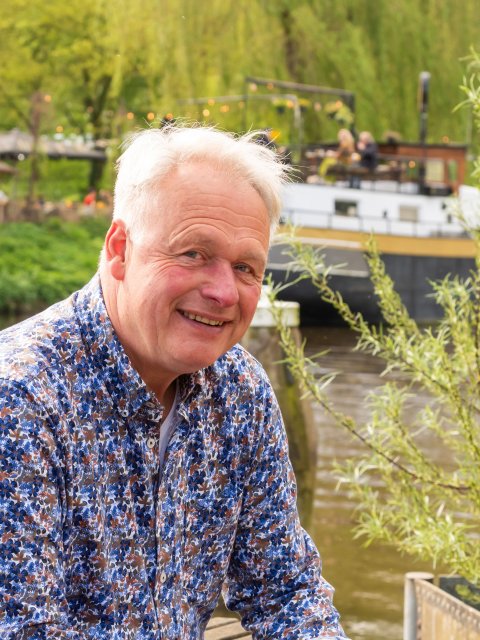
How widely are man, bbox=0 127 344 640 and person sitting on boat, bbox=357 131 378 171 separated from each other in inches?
713

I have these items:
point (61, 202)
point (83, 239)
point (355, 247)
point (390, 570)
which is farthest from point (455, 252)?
point (390, 570)

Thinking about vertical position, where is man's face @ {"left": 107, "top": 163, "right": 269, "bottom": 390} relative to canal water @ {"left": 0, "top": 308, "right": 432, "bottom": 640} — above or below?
above

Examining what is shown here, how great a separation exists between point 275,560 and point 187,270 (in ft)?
1.71

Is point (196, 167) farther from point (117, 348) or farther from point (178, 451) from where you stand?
point (178, 451)

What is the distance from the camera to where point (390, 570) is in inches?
220

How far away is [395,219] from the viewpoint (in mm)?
20359

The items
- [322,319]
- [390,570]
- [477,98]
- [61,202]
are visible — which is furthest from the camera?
[61,202]

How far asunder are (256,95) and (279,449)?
19043 mm

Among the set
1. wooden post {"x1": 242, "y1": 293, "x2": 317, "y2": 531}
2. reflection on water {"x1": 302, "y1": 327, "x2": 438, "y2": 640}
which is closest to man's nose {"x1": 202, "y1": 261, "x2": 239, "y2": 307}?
reflection on water {"x1": 302, "y1": 327, "x2": 438, "y2": 640}

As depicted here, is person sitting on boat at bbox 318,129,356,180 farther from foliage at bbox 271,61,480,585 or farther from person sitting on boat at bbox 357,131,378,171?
foliage at bbox 271,61,480,585

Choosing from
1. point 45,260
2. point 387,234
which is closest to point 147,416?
point 387,234

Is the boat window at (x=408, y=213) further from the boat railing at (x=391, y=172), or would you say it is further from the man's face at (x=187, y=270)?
the man's face at (x=187, y=270)

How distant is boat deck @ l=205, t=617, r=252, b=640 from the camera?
2436 millimetres

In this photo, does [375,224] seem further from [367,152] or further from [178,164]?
[178,164]
